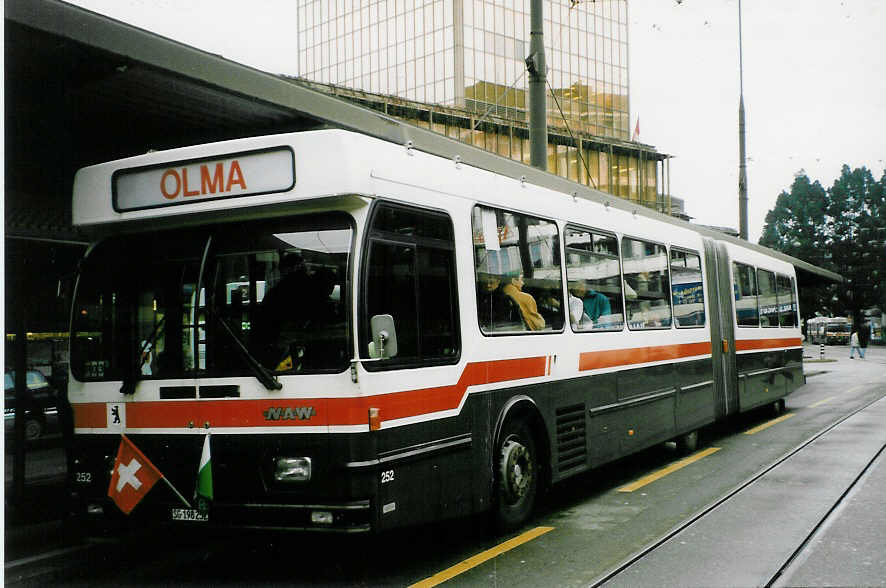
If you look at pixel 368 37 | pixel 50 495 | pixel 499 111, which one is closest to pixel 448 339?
pixel 50 495

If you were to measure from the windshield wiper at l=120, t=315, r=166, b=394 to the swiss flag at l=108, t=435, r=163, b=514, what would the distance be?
32cm

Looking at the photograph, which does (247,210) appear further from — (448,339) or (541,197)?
(541,197)

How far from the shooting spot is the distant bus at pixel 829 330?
70312 millimetres

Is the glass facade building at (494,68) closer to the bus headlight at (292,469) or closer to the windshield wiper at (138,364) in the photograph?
the windshield wiper at (138,364)

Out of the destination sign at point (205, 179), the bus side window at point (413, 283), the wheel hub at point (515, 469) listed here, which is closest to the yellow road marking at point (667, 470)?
the wheel hub at point (515, 469)

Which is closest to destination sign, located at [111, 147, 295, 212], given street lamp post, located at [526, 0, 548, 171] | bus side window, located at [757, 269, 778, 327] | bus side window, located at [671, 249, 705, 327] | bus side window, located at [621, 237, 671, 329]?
bus side window, located at [621, 237, 671, 329]

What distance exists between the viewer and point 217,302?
555 centimetres

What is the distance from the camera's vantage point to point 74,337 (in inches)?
241

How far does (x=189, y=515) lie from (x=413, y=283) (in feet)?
6.75

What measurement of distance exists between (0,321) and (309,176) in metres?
2.12

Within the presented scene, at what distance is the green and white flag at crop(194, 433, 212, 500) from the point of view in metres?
5.43

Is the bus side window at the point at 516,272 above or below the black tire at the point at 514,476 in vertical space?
above

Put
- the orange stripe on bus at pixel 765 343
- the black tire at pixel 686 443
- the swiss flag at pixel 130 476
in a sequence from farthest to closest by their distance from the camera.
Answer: the orange stripe on bus at pixel 765 343 < the black tire at pixel 686 443 < the swiss flag at pixel 130 476

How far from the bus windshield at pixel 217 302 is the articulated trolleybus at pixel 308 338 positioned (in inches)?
0.5
